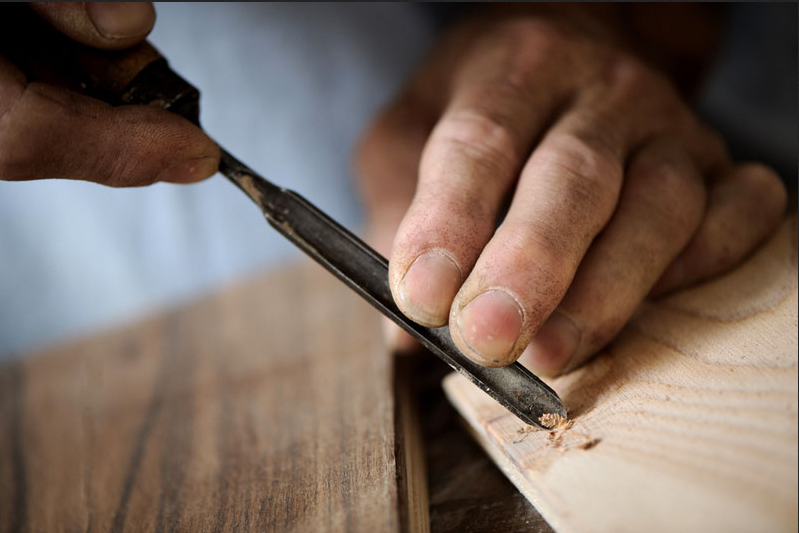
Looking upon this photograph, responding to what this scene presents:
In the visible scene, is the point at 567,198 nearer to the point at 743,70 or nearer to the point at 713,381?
the point at 713,381

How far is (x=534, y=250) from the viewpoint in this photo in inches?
21.3

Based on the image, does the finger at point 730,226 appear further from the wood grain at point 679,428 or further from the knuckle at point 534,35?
the knuckle at point 534,35

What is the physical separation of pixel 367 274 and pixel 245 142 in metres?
0.90

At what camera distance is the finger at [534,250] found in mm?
518

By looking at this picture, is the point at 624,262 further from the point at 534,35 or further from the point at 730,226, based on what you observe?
the point at 534,35

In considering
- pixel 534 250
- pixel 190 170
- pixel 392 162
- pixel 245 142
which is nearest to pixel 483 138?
pixel 534 250

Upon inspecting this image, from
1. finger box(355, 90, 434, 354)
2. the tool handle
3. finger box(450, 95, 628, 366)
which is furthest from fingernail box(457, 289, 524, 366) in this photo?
finger box(355, 90, 434, 354)

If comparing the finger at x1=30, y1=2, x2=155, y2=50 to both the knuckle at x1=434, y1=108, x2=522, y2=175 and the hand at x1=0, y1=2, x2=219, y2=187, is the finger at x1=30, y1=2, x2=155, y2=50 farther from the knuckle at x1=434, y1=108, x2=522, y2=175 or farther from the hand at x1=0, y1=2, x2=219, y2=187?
the knuckle at x1=434, y1=108, x2=522, y2=175

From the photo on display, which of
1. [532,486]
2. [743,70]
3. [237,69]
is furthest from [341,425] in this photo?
[743,70]

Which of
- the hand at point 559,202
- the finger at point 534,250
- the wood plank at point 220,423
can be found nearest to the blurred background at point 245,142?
the wood plank at point 220,423

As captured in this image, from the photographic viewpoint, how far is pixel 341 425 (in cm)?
A: 67

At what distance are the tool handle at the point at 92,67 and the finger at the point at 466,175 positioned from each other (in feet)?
0.87

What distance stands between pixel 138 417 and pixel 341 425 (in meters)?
0.40

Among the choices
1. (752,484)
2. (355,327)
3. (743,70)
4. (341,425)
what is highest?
(743,70)
